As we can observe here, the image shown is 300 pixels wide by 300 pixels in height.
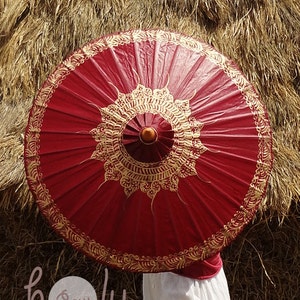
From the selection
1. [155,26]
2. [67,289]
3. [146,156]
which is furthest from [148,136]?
[67,289]

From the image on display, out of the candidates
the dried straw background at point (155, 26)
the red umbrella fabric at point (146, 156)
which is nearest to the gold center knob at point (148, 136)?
the red umbrella fabric at point (146, 156)

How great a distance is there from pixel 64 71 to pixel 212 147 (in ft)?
1.31

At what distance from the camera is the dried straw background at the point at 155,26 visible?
2.05 m

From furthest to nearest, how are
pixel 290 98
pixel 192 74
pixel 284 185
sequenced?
pixel 290 98 < pixel 284 185 < pixel 192 74

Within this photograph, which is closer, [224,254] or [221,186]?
[221,186]

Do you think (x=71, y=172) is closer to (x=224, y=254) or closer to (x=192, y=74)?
(x=192, y=74)

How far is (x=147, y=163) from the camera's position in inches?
53.9

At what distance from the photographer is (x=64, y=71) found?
4.86 feet

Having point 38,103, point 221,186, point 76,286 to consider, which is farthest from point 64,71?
point 76,286

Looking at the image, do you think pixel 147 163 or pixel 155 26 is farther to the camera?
pixel 155 26

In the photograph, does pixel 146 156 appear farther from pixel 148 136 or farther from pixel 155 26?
pixel 155 26

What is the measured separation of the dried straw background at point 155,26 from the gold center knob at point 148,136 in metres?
0.79

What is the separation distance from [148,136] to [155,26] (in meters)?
Result: 0.86

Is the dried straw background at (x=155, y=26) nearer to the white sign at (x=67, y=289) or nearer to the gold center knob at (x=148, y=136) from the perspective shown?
the white sign at (x=67, y=289)
